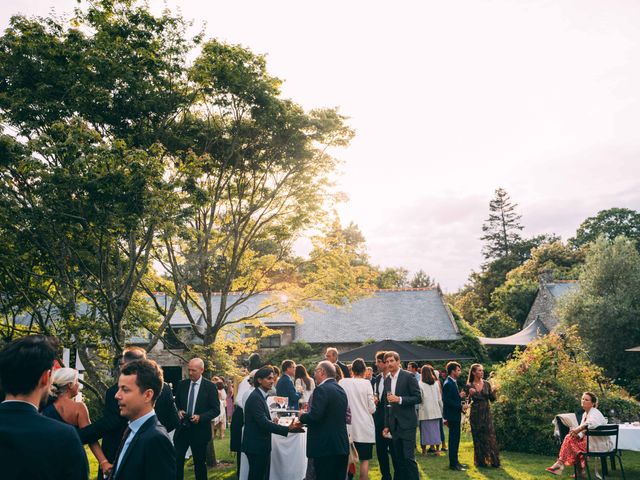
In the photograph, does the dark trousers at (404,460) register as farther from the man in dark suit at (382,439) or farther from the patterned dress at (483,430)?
the patterned dress at (483,430)

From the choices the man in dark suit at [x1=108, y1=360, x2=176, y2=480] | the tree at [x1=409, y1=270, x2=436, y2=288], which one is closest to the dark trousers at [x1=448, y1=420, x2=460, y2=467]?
the man in dark suit at [x1=108, y1=360, x2=176, y2=480]

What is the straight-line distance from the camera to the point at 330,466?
6535 mm

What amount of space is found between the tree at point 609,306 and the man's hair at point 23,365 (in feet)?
99.7

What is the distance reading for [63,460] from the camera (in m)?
2.52

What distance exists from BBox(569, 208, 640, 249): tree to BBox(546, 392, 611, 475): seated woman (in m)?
59.4

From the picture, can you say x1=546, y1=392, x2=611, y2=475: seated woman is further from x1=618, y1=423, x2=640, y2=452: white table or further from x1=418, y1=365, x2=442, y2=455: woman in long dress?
x1=418, y1=365, x2=442, y2=455: woman in long dress

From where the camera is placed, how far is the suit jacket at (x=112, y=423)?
15.3 ft

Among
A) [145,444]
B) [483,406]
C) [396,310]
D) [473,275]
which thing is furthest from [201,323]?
[473,275]

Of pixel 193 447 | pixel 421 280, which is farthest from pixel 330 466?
pixel 421 280

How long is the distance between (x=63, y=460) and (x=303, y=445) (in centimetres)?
690

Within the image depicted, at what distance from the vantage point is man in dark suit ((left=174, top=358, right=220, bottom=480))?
7.98 meters

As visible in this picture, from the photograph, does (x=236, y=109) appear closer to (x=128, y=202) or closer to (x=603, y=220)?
(x=128, y=202)

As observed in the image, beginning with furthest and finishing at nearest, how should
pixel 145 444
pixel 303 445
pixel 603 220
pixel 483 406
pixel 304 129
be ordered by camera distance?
1. pixel 603 220
2. pixel 304 129
3. pixel 483 406
4. pixel 303 445
5. pixel 145 444

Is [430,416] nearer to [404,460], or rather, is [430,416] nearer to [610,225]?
[404,460]
